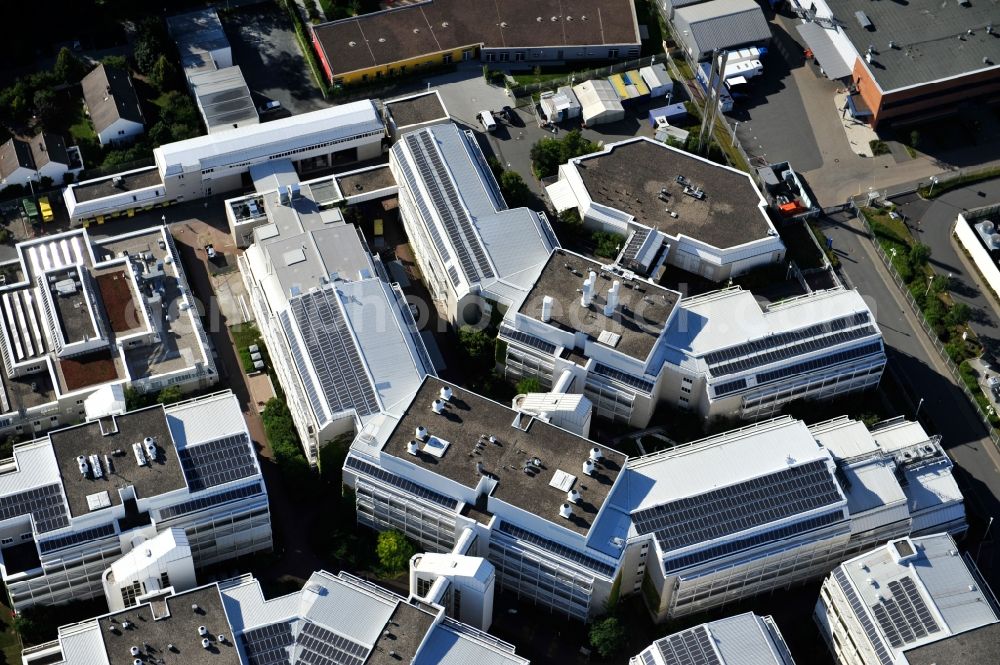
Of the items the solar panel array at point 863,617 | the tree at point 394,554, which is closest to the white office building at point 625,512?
the tree at point 394,554

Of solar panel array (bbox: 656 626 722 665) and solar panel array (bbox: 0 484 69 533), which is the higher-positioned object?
solar panel array (bbox: 0 484 69 533)

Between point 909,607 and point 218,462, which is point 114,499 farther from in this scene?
point 909,607

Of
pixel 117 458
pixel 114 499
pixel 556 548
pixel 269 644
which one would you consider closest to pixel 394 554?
pixel 556 548

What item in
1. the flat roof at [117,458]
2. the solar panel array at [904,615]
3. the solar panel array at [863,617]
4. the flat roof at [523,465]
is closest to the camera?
the solar panel array at [863,617]

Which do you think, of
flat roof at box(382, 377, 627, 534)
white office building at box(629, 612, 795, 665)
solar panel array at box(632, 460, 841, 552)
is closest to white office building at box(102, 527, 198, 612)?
flat roof at box(382, 377, 627, 534)

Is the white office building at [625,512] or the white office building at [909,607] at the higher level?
the white office building at [625,512]

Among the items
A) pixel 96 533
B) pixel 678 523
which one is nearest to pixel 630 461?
pixel 678 523

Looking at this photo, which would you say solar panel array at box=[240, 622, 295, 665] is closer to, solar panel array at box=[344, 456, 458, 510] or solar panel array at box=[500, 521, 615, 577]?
solar panel array at box=[344, 456, 458, 510]

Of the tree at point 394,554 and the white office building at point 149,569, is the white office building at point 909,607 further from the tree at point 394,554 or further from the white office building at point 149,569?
the white office building at point 149,569
